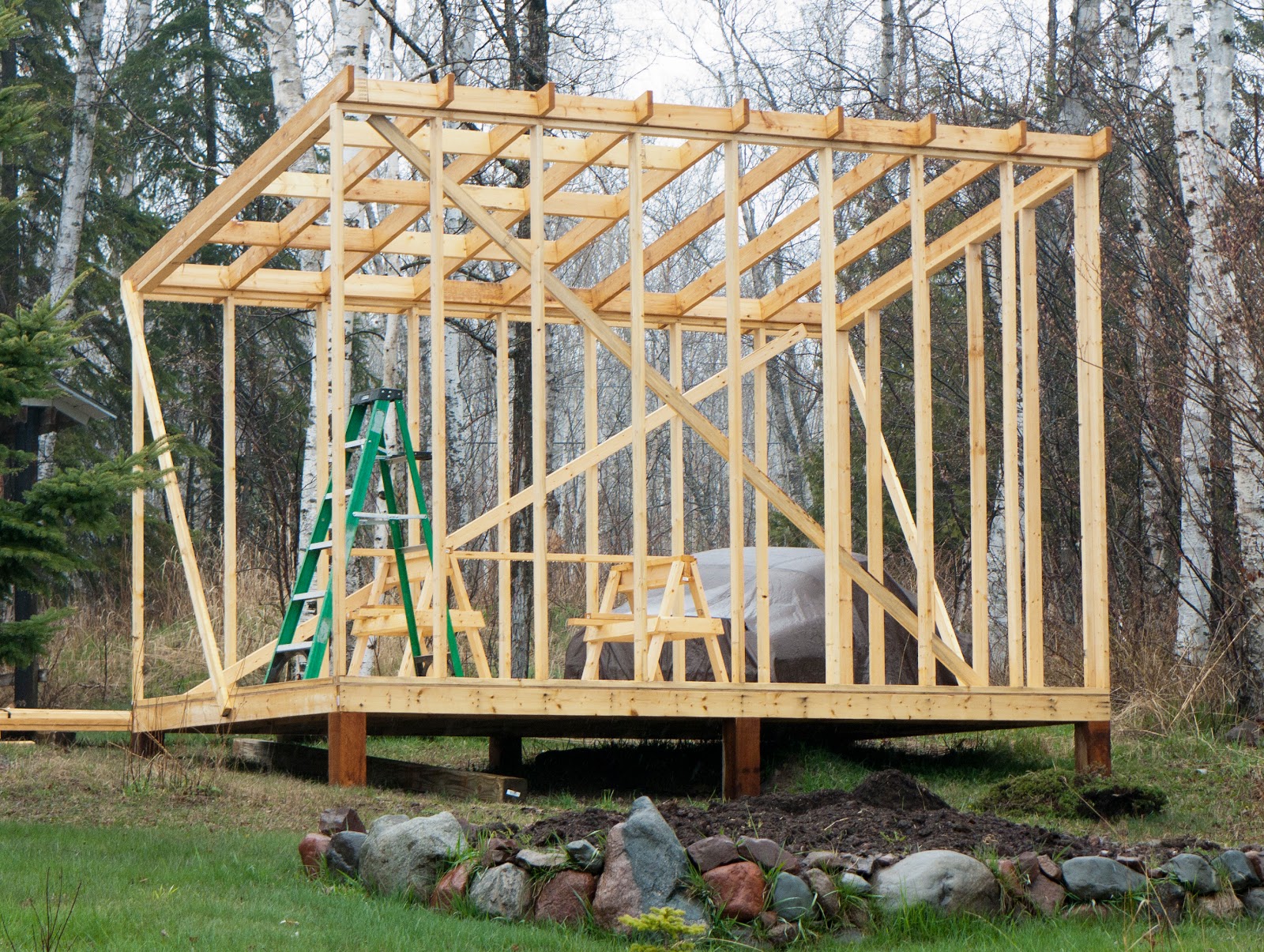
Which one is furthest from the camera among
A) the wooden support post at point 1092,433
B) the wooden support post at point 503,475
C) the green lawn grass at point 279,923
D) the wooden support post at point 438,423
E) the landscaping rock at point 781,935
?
the wooden support post at point 503,475

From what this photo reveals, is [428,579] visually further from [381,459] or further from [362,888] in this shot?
[362,888]

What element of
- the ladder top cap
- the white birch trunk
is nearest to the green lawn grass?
the ladder top cap

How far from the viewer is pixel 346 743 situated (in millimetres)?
7484

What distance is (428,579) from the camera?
895 cm

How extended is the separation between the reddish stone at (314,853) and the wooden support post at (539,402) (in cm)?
234

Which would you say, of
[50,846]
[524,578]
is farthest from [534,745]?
[50,846]

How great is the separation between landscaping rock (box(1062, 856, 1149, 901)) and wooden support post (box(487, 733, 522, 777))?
17.3 ft

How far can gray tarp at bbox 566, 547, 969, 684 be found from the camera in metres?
10.1

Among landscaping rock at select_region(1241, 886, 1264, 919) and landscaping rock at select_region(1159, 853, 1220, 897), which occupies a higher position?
landscaping rock at select_region(1159, 853, 1220, 897)

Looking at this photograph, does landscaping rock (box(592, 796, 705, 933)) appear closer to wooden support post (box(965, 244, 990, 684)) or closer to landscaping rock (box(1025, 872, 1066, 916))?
landscaping rock (box(1025, 872, 1066, 916))

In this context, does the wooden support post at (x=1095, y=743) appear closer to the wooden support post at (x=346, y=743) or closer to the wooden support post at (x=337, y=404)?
the wooden support post at (x=346, y=743)

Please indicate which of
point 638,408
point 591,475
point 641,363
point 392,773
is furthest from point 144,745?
point 641,363

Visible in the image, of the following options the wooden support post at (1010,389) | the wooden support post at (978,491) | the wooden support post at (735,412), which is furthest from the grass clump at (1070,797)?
the wooden support post at (735,412)

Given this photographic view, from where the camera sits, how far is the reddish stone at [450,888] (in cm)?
504
